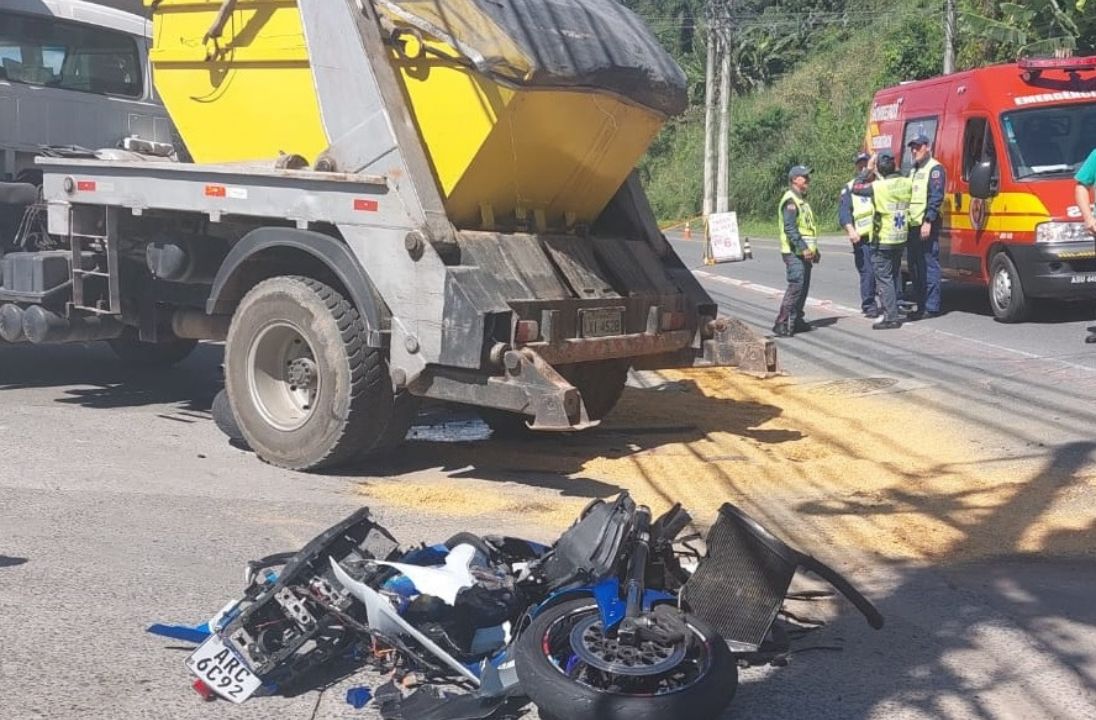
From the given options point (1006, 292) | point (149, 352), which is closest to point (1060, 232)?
point (1006, 292)

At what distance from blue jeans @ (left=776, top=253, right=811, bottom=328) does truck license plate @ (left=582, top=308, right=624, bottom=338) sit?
563 centimetres

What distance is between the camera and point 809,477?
25.0ft

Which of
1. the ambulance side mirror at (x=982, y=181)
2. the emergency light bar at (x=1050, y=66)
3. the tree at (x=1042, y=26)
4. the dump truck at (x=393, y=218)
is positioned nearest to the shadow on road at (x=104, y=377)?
the dump truck at (x=393, y=218)

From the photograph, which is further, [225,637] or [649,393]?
[649,393]

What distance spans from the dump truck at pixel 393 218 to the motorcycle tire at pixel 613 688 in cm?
236

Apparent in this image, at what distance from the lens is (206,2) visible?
7941mm

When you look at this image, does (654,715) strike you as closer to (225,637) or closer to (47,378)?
(225,637)

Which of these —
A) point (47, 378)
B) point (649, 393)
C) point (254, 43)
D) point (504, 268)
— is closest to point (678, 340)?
point (504, 268)

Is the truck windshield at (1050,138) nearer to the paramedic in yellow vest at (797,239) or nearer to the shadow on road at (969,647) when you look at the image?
the paramedic in yellow vest at (797,239)

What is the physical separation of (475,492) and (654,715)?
11.4ft

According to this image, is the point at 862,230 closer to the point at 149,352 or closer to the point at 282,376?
the point at 149,352

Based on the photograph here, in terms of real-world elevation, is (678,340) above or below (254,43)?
below

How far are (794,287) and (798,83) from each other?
142 ft

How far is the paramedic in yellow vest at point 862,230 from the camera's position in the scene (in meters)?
14.1
